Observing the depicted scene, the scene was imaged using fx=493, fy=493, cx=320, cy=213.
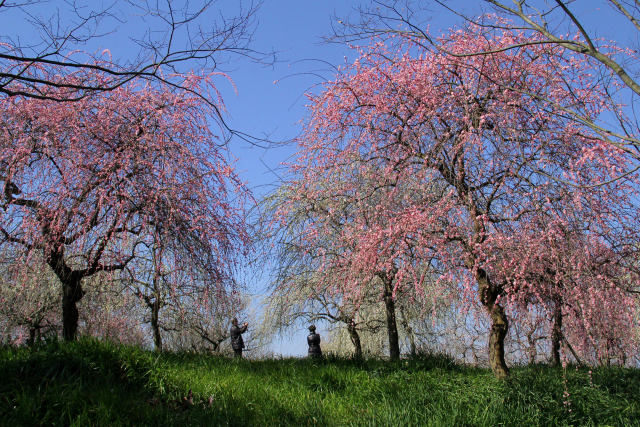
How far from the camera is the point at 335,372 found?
7.30 m

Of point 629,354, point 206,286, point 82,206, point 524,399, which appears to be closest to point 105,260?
point 82,206

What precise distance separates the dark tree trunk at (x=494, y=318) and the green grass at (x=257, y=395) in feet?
2.15

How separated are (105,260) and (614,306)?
8.37m

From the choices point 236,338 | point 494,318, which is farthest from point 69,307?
point 494,318

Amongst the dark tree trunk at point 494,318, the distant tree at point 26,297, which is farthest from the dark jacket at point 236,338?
the dark tree trunk at point 494,318

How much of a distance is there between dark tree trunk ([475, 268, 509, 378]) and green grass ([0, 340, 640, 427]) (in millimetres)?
655

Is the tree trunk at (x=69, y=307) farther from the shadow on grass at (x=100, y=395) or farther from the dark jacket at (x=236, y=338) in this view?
the dark jacket at (x=236, y=338)

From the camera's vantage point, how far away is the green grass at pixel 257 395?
4.68 meters

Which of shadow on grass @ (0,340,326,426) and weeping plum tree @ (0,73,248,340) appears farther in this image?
weeping plum tree @ (0,73,248,340)

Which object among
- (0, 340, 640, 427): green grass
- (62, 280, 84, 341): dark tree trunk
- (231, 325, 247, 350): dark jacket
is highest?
(62, 280, 84, 341): dark tree trunk

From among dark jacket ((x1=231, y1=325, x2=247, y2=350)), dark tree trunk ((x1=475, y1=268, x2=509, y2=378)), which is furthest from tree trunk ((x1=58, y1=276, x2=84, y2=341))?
dark tree trunk ((x1=475, y1=268, x2=509, y2=378))

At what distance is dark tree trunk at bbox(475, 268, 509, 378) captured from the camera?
26.1 feet

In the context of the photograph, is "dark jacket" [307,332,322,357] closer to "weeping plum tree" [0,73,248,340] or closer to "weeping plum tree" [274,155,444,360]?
"weeping plum tree" [274,155,444,360]

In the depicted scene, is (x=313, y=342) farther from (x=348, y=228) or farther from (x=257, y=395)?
(x=257, y=395)
